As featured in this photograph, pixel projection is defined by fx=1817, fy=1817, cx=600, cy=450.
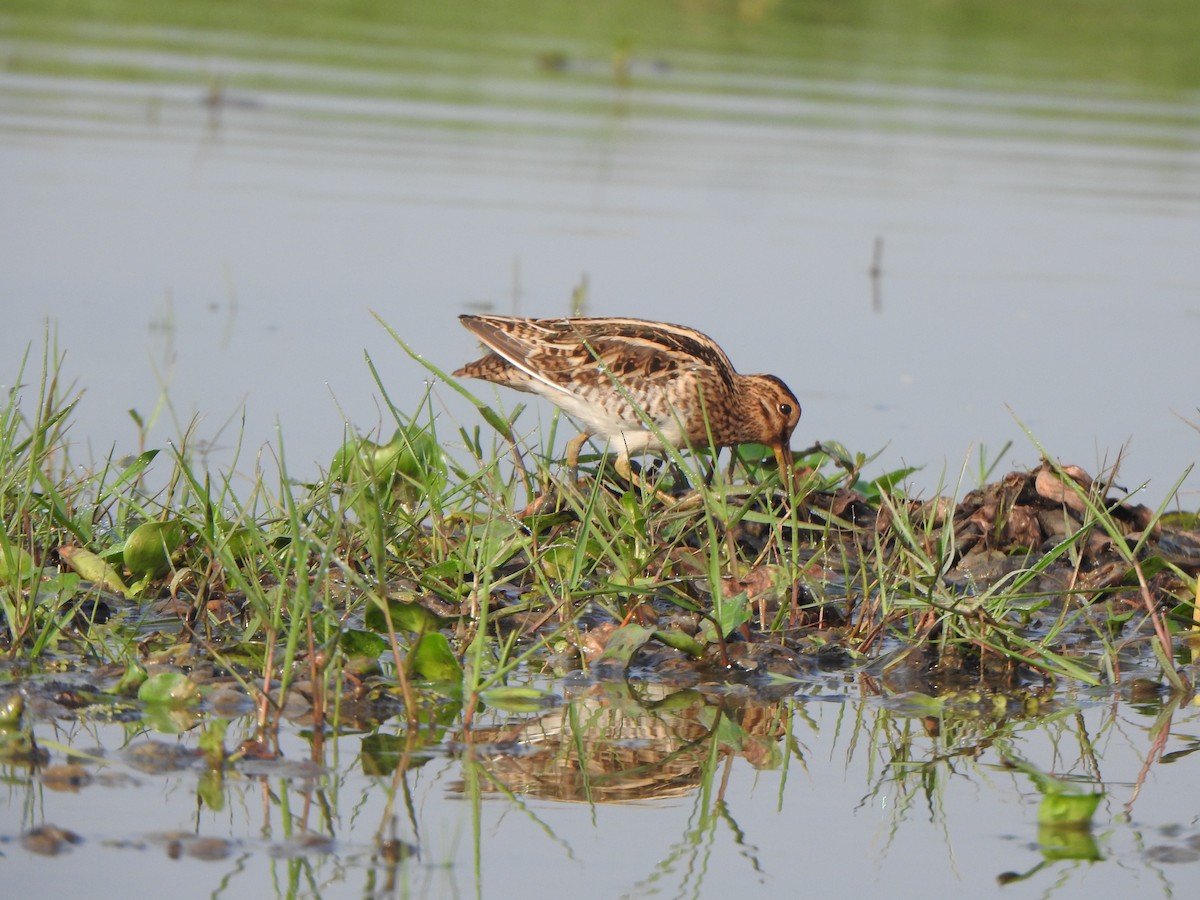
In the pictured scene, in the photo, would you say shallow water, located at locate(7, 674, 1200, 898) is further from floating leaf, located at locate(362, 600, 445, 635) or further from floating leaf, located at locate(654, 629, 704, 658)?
floating leaf, located at locate(362, 600, 445, 635)

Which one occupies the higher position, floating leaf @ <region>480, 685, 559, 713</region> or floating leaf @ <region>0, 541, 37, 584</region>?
floating leaf @ <region>0, 541, 37, 584</region>

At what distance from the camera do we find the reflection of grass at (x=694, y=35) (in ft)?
70.9

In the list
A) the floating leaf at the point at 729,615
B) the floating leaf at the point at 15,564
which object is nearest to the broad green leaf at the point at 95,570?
the floating leaf at the point at 15,564

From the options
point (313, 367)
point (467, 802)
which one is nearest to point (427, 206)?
point (313, 367)

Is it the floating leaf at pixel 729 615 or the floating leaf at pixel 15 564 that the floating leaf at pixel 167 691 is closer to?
the floating leaf at pixel 15 564

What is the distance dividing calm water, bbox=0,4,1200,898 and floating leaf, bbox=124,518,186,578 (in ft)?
3.26

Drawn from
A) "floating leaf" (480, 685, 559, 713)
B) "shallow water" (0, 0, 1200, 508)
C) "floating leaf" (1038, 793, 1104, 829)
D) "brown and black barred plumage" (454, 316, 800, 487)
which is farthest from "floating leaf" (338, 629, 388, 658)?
"brown and black barred plumage" (454, 316, 800, 487)

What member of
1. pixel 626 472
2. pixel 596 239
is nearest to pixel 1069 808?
pixel 626 472

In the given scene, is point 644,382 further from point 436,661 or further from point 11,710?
point 11,710

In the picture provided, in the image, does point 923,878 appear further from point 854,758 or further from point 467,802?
point 467,802

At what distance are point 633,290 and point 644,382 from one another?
382cm

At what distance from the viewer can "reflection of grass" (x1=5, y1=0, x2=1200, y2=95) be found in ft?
70.9

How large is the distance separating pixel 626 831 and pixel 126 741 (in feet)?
4.02

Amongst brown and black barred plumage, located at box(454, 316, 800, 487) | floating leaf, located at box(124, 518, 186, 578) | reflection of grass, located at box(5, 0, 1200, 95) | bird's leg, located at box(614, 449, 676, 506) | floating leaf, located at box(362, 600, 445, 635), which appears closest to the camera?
floating leaf, located at box(362, 600, 445, 635)
